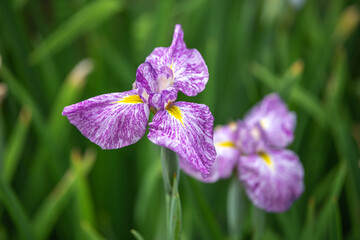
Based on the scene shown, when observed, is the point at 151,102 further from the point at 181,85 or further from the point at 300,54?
the point at 300,54

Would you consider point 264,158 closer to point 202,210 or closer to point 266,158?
point 266,158

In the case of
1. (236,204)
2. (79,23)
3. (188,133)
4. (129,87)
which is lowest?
(236,204)

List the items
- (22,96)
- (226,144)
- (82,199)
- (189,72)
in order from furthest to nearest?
1. (22,96)
2. (82,199)
3. (226,144)
4. (189,72)

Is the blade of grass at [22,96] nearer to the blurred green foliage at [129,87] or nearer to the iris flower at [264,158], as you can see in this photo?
the blurred green foliage at [129,87]

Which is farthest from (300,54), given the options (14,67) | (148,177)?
(14,67)

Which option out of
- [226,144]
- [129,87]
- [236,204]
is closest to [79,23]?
[129,87]

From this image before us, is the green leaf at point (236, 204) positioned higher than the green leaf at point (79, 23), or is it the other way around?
the green leaf at point (79, 23)

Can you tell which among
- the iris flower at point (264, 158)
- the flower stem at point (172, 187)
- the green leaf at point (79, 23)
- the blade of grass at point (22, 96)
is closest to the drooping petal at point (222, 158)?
the iris flower at point (264, 158)
